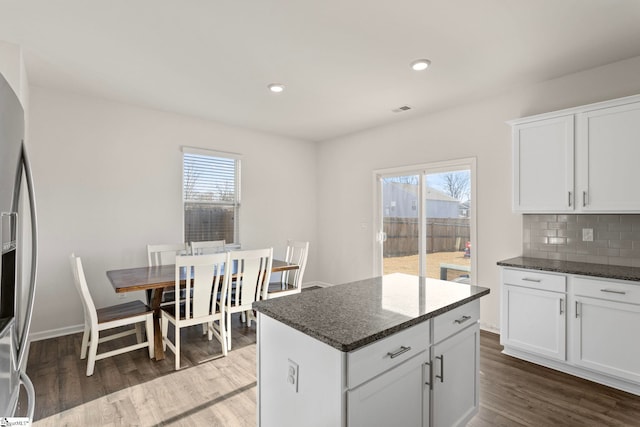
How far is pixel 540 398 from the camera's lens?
2439 mm

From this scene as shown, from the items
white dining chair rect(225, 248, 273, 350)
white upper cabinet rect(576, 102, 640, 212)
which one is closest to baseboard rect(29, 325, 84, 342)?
white dining chair rect(225, 248, 273, 350)

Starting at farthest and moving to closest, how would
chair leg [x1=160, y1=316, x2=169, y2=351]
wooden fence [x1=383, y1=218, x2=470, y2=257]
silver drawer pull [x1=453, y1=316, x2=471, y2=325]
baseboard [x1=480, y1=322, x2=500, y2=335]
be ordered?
wooden fence [x1=383, y1=218, x2=470, y2=257]
baseboard [x1=480, y1=322, x2=500, y2=335]
chair leg [x1=160, y1=316, x2=169, y2=351]
silver drawer pull [x1=453, y1=316, x2=471, y2=325]

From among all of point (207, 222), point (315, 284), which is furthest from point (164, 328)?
point (315, 284)

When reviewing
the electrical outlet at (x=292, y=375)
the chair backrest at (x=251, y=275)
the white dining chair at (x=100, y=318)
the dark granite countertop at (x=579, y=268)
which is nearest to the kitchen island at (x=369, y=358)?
the electrical outlet at (x=292, y=375)

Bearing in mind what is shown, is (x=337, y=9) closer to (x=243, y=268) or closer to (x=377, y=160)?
(x=243, y=268)

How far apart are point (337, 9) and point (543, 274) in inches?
109

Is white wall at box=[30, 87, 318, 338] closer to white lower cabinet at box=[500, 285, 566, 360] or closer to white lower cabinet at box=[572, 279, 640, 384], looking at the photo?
white lower cabinet at box=[500, 285, 566, 360]

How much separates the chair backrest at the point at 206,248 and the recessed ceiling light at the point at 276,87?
203 centimetres

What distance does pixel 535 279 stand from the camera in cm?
294

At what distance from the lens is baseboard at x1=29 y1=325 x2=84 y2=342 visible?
11.4ft

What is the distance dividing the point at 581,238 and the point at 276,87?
3428 mm

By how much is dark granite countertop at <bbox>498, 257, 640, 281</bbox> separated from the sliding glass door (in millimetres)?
843

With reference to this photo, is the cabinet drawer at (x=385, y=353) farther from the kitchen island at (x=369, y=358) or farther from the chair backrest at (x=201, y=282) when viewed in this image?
the chair backrest at (x=201, y=282)

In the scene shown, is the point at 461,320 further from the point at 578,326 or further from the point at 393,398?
the point at 578,326
